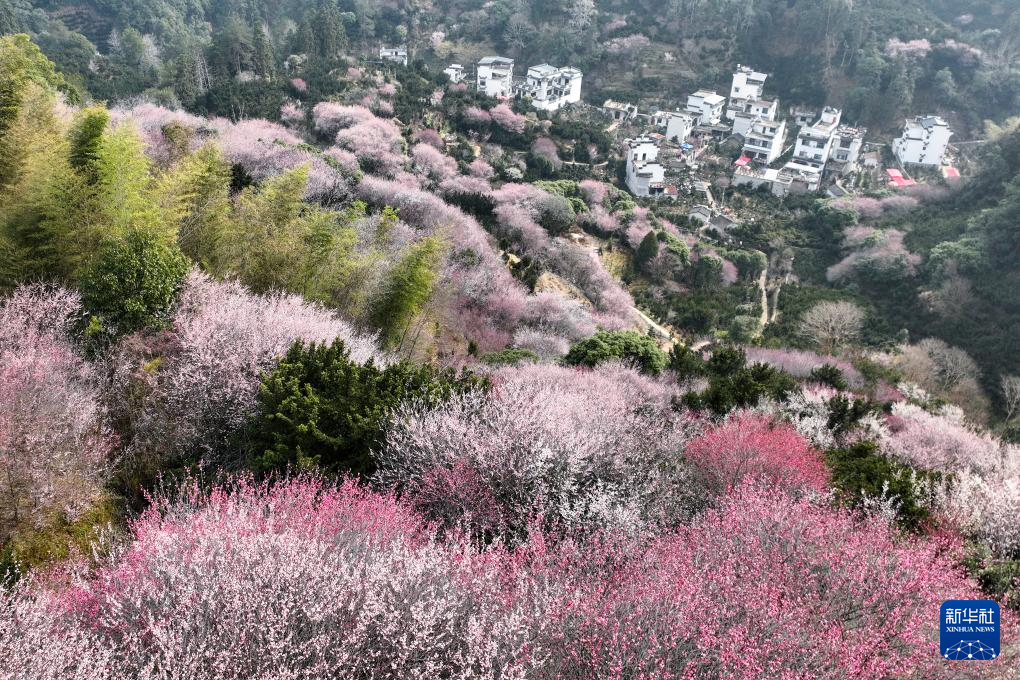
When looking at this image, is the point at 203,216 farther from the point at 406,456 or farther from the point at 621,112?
the point at 621,112

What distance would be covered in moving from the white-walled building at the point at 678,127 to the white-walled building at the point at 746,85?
997 centimetres

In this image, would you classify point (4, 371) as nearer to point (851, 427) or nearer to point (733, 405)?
point (733, 405)

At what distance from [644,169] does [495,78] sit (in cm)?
1933

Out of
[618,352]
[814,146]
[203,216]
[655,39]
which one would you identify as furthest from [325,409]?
[655,39]

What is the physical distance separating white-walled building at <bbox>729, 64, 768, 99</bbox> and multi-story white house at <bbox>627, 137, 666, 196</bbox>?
1867cm

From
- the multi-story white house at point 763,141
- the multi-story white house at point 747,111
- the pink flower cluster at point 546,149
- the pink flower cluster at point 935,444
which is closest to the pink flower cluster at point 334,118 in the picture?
the pink flower cluster at point 546,149

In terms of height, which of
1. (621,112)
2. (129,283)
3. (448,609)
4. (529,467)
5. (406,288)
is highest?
(621,112)

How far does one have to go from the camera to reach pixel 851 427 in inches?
564

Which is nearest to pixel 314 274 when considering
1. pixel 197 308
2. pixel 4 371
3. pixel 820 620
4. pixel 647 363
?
pixel 197 308

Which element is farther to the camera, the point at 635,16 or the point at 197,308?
the point at 635,16

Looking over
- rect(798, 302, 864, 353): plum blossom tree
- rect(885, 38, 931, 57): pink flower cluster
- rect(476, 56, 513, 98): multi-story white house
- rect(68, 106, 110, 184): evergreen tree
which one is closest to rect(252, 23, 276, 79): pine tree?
rect(476, 56, 513, 98): multi-story white house

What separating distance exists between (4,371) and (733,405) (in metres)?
13.3

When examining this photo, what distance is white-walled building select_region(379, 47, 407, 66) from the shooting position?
5822 cm

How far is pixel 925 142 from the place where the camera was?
50188 mm
